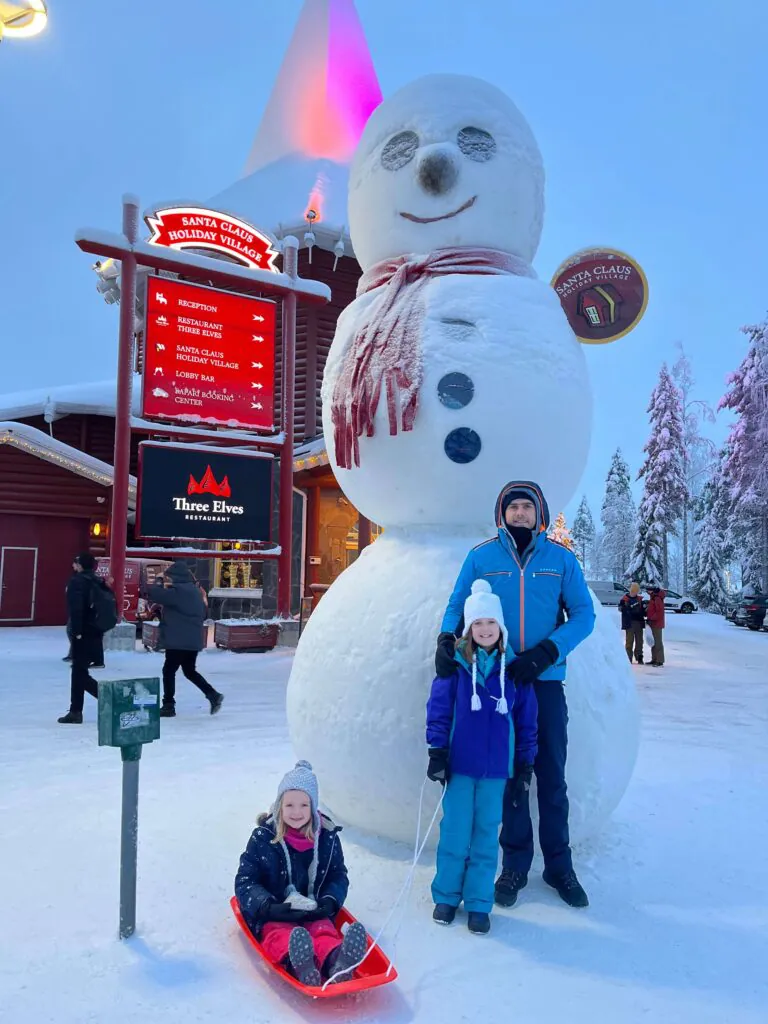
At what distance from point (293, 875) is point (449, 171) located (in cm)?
295

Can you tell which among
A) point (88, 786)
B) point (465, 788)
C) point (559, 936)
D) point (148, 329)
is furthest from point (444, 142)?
point (148, 329)

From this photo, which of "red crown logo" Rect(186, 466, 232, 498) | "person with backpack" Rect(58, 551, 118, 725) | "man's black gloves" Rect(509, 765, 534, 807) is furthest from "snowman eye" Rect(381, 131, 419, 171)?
"red crown logo" Rect(186, 466, 232, 498)

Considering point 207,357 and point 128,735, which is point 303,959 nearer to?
point 128,735

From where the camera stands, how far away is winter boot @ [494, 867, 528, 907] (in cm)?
274

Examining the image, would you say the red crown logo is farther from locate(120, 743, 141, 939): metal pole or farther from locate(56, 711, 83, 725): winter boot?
locate(120, 743, 141, 939): metal pole

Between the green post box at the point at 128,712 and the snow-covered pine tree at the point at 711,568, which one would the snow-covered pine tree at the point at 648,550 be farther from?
the green post box at the point at 128,712

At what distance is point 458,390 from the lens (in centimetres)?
316

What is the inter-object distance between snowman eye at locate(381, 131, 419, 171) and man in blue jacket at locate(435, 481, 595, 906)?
1.74 meters

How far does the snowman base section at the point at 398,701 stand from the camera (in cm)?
295

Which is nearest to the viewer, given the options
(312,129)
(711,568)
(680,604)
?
(312,129)

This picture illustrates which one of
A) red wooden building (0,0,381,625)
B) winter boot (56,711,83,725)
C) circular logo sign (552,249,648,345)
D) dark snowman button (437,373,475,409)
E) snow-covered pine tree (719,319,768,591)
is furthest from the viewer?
snow-covered pine tree (719,319,768,591)

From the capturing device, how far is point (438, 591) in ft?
10.2

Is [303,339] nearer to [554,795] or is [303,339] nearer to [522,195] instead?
[522,195]

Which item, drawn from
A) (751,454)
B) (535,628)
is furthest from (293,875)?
(751,454)
